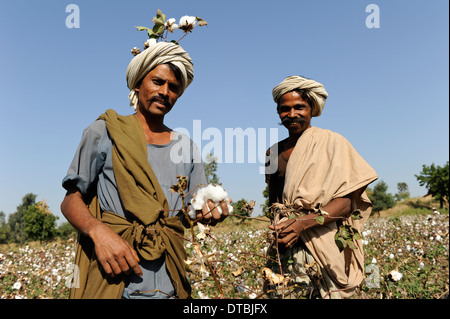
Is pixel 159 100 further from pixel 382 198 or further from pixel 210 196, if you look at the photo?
pixel 382 198

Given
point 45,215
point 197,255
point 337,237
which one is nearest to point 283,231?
point 337,237

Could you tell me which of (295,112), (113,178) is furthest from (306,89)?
(113,178)

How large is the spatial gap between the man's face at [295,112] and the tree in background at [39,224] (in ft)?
92.3

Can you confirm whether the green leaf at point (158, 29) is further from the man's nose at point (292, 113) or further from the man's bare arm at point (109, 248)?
the man's bare arm at point (109, 248)

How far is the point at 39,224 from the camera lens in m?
26.6

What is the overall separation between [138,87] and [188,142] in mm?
514

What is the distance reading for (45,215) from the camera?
89.4 ft

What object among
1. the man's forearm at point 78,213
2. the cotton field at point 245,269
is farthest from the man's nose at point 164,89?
the cotton field at point 245,269

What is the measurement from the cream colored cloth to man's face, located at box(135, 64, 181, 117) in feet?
3.51

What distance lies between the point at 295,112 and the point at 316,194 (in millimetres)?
697

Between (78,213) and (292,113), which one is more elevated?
(292,113)

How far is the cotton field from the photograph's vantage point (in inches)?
67.6

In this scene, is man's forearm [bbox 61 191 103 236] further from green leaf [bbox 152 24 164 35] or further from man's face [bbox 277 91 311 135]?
man's face [bbox 277 91 311 135]
